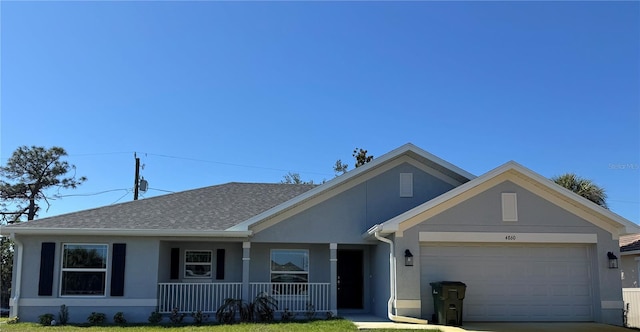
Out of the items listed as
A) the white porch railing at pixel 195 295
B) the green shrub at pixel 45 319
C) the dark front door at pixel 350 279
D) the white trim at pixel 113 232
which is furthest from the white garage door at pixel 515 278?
the green shrub at pixel 45 319

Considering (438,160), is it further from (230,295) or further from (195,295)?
(195,295)

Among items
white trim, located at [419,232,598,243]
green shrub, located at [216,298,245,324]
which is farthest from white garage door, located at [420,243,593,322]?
green shrub, located at [216,298,245,324]

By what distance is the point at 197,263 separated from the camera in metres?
17.1

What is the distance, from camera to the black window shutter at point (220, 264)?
55.3 feet

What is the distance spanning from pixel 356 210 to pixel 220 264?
14.8 ft

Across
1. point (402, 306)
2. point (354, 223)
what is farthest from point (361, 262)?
point (402, 306)

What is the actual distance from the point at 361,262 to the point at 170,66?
8.70 metres

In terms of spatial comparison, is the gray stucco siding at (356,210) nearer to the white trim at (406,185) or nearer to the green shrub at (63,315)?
the white trim at (406,185)

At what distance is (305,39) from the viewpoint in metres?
16.8

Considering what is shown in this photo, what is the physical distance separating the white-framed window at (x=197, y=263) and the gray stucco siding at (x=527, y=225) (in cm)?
636

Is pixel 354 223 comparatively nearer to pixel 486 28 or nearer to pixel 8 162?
pixel 486 28

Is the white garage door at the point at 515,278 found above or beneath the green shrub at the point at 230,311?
above

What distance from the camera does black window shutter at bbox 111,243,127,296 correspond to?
592 inches

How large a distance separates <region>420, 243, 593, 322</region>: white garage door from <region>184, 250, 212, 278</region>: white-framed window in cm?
677
